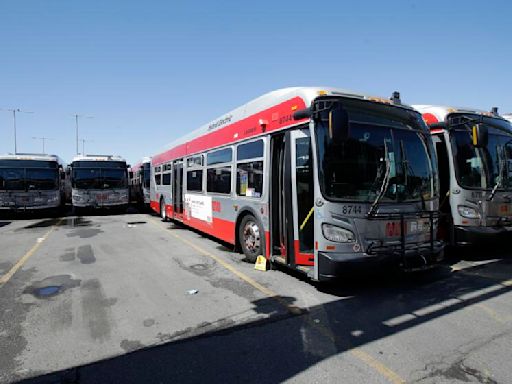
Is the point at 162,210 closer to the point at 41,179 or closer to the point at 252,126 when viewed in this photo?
the point at 41,179

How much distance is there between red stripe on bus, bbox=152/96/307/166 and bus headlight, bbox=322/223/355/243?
71.8 inches

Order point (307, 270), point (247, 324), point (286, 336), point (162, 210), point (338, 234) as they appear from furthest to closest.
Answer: point (162, 210) < point (307, 270) < point (338, 234) < point (247, 324) < point (286, 336)

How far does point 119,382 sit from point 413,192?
14.9ft

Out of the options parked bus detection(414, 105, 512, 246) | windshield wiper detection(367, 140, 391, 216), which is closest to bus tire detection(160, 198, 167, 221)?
parked bus detection(414, 105, 512, 246)

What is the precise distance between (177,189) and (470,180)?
936 centimetres

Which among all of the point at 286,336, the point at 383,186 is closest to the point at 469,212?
the point at 383,186

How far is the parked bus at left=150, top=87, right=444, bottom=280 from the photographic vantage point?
15.6 ft

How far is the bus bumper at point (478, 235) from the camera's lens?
6621mm

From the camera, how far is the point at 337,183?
15.7 ft

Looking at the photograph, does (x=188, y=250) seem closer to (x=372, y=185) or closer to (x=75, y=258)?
(x=75, y=258)

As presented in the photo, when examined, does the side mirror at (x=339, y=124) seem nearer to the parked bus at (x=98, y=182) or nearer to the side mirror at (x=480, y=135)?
the side mirror at (x=480, y=135)

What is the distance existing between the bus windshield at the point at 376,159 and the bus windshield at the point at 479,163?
1.72 meters

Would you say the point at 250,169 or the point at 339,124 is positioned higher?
the point at 339,124

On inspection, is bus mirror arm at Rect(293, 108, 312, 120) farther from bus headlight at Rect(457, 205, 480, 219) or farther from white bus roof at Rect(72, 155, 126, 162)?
white bus roof at Rect(72, 155, 126, 162)
